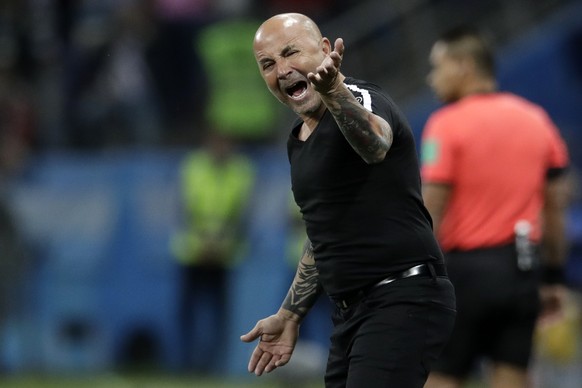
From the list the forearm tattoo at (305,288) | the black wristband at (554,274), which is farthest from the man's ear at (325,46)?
the black wristband at (554,274)

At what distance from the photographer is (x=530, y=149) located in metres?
6.90

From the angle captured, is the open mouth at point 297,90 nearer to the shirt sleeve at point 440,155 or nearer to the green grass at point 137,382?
the shirt sleeve at point 440,155

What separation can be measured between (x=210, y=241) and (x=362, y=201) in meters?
7.44

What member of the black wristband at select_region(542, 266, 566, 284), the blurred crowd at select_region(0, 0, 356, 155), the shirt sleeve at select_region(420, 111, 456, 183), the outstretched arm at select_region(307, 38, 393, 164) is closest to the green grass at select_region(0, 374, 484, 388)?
the blurred crowd at select_region(0, 0, 356, 155)

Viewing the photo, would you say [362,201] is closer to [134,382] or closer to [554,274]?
[554,274]

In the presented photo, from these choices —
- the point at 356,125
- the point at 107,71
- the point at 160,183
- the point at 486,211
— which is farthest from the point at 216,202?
the point at 356,125

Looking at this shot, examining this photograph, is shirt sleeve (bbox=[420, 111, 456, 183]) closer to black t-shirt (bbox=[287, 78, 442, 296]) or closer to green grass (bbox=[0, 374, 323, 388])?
black t-shirt (bbox=[287, 78, 442, 296])

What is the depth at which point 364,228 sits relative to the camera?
5016 mm

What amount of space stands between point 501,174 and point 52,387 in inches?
225

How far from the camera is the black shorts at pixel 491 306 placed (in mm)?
6875

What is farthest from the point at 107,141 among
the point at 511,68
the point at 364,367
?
the point at 364,367

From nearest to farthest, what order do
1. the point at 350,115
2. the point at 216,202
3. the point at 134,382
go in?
the point at 350,115, the point at 134,382, the point at 216,202

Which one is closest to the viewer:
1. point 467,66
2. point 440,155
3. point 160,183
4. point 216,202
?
point 440,155

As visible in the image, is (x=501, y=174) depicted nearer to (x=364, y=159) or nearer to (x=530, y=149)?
(x=530, y=149)
